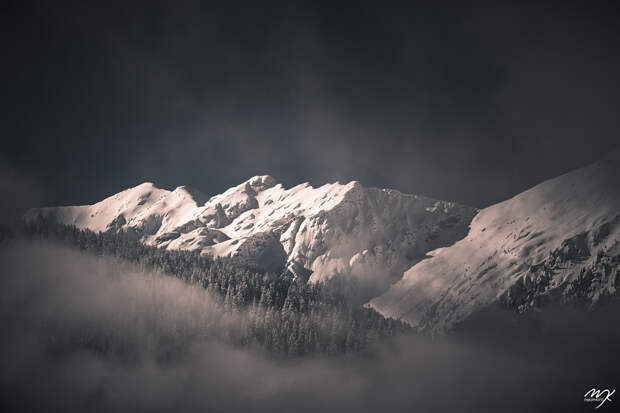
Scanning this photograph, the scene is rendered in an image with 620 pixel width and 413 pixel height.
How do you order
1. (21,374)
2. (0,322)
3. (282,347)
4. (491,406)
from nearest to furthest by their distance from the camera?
1. (21,374)
2. (0,322)
3. (282,347)
4. (491,406)

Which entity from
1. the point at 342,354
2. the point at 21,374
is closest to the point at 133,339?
the point at 21,374

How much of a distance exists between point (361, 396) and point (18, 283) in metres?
162

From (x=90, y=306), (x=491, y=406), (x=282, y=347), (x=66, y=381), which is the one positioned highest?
(x=90, y=306)

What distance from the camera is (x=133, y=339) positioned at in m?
177

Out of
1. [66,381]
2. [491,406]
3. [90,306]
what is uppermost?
[90,306]

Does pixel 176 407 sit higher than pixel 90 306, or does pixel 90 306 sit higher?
pixel 90 306

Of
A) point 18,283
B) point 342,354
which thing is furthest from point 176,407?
point 18,283

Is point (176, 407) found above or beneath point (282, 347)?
beneath

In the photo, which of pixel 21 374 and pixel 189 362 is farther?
pixel 189 362

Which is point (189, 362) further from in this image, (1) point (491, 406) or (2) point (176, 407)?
(1) point (491, 406)

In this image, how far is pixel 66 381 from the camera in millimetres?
155500

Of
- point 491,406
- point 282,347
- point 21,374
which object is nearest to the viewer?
point 21,374

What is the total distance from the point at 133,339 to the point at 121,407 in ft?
95.4

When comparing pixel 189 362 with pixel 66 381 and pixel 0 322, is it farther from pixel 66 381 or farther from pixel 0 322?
pixel 0 322
